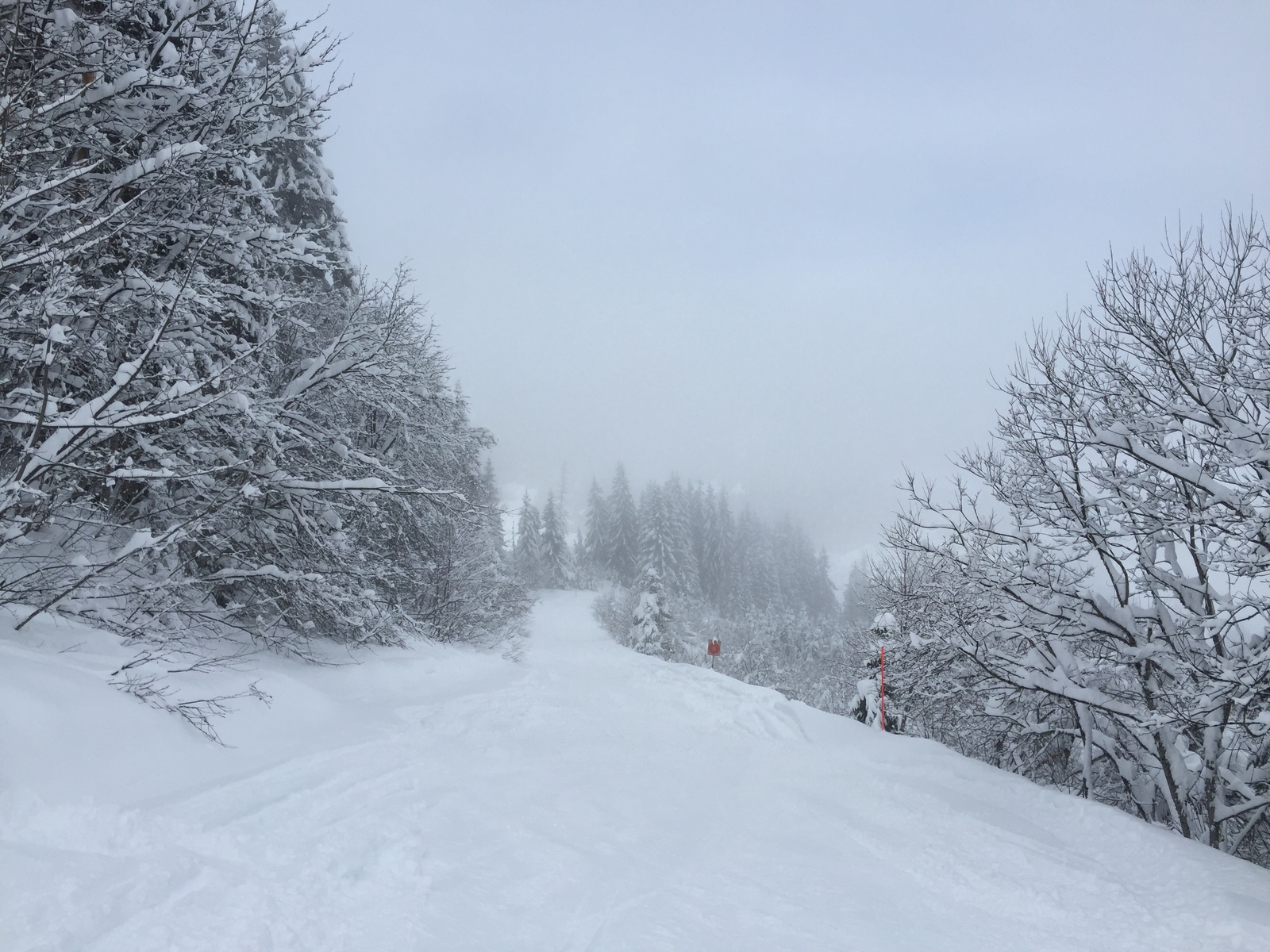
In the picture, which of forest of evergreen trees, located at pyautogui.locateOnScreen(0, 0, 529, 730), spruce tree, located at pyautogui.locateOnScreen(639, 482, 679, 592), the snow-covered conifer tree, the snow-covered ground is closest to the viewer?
the snow-covered ground

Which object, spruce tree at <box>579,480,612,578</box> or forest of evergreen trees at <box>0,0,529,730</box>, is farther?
spruce tree at <box>579,480,612,578</box>

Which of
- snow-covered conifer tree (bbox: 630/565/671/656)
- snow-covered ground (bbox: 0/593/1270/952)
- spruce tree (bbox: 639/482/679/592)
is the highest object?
spruce tree (bbox: 639/482/679/592)

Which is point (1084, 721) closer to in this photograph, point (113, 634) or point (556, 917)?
point (556, 917)

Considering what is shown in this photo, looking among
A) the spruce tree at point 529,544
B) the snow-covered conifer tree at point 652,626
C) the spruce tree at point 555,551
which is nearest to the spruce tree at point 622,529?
the spruce tree at point 555,551

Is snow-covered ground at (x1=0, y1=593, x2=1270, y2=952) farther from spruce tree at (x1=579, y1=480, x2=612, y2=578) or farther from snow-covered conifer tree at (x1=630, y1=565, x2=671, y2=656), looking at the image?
spruce tree at (x1=579, y1=480, x2=612, y2=578)

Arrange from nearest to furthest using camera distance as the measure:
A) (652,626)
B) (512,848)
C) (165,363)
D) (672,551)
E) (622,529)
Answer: (512,848) < (165,363) < (652,626) < (672,551) < (622,529)

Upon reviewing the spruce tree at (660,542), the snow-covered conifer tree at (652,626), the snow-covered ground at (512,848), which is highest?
the spruce tree at (660,542)

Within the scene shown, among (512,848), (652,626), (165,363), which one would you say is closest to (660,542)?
(652,626)

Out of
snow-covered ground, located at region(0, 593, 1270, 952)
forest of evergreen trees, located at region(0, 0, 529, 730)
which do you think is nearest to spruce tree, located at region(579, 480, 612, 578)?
forest of evergreen trees, located at region(0, 0, 529, 730)

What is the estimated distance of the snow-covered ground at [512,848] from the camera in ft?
9.41

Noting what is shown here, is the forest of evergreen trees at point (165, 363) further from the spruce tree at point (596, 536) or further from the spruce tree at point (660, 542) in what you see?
the spruce tree at point (596, 536)

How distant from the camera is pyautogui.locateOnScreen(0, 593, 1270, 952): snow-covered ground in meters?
2.87

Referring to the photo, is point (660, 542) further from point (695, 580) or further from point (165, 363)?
point (165, 363)

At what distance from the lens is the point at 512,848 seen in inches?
155
